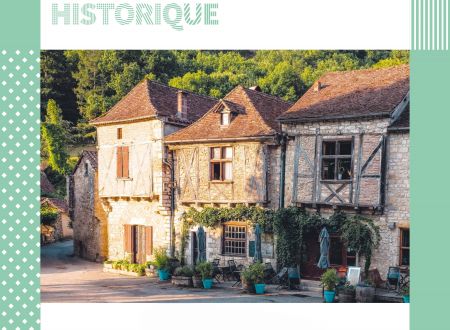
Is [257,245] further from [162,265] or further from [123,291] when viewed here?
[123,291]

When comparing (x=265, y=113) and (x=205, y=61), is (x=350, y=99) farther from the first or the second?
(x=205, y=61)

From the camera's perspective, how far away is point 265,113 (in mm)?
18859

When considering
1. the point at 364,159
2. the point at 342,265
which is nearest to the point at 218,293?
the point at 342,265

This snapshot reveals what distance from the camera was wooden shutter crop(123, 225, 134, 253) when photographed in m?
20.6

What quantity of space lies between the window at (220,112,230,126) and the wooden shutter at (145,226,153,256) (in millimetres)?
5353

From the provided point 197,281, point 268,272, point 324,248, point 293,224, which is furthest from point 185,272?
point 324,248

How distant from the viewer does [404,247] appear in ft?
49.1

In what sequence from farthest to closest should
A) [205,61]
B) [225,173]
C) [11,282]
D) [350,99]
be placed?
[205,61], [225,173], [350,99], [11,282]

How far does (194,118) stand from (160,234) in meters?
5.18

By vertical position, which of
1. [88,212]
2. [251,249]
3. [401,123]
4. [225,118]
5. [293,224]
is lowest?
[251,249]

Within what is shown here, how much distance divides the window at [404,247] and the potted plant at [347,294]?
2.24 meters

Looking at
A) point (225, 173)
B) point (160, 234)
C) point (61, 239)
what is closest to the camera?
point (225, 173)

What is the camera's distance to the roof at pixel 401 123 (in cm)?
1493

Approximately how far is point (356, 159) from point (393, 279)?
3822mm
